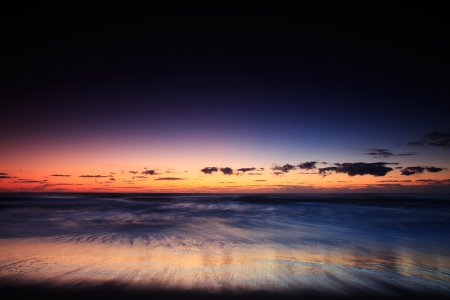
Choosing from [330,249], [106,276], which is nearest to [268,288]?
[106,276]

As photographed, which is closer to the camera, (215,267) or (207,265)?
(215,267)

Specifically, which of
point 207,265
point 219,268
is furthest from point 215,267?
point 207,265

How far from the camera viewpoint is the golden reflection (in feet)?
16.5

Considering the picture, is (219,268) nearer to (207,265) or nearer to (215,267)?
(215,267)

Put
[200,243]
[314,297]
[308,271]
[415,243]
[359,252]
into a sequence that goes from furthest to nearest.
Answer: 1. [415,243]
2. [200,243]
3. [359,252]
4. [308,271]
5. [314,297]

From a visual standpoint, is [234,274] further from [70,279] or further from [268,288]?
[70,279]

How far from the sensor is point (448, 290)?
15.8 ft

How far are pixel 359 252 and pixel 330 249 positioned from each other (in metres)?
0.86

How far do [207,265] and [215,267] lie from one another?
0.26m

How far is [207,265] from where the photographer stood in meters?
6.11

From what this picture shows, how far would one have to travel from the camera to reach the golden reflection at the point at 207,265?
5.04 metres

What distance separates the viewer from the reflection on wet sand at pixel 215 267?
4945mm

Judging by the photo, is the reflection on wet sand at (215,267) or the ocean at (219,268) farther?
the reflection on wet sand at (215,267)

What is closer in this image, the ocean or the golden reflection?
the ocean
